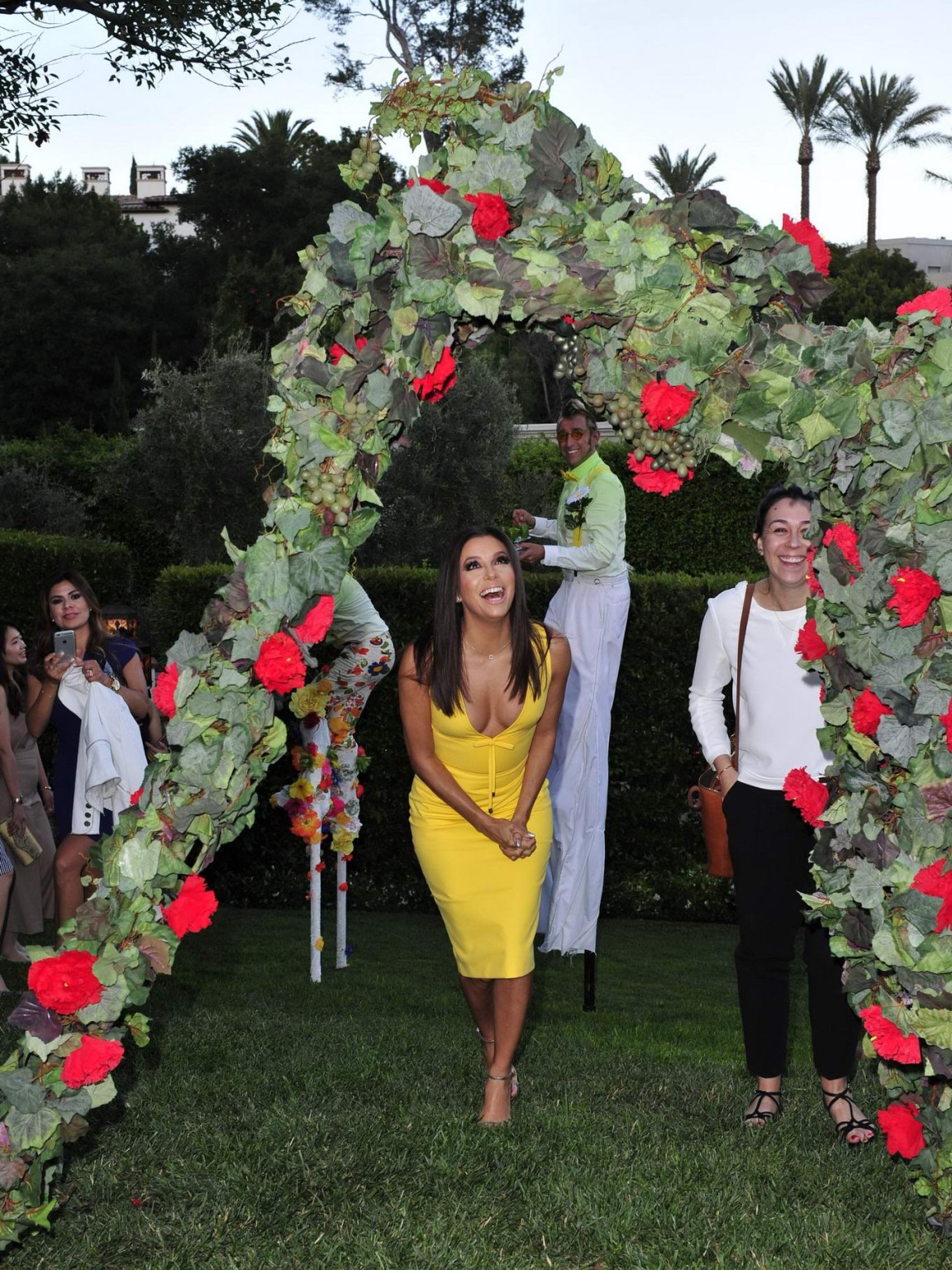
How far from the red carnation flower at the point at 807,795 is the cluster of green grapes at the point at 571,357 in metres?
1.23

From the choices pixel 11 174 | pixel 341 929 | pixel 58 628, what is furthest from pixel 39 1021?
pixel 11 174

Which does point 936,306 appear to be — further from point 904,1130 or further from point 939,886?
point 904,1130

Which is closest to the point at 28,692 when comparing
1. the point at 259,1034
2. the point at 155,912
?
the point at 259,1034

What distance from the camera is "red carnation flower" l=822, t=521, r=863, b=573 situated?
11.1 feet

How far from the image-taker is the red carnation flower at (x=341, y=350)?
3.61 metres

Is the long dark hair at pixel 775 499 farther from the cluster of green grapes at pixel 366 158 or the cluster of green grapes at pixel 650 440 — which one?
the cluster of green grapes at pixel 366 158

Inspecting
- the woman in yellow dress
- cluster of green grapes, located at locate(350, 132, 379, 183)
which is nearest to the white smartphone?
the woman in yellow dress

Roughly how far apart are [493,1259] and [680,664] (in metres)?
5.80

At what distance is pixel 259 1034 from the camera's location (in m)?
5.40

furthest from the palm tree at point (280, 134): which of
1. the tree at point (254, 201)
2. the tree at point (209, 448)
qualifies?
the tree at point (209, 448)

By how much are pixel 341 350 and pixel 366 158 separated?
0.56 m

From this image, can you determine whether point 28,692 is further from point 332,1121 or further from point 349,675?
point 332,1121

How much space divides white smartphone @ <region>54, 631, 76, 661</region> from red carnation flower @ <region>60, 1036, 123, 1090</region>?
329cm

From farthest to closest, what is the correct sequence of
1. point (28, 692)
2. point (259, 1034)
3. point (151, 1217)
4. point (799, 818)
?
point (28, 692), point (259, 1034), point (799, 818), point (151, 1217)
